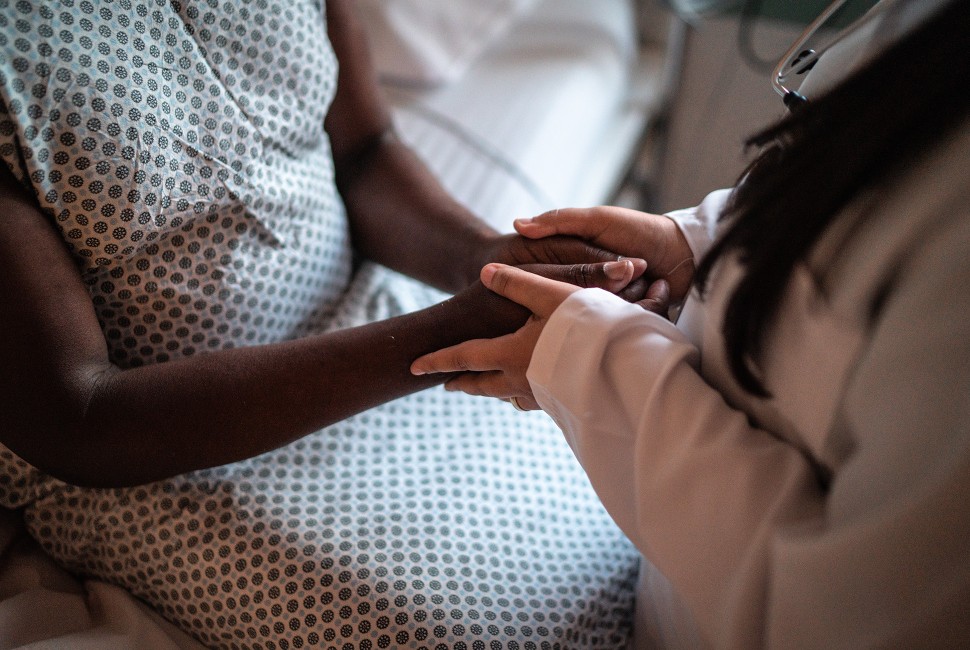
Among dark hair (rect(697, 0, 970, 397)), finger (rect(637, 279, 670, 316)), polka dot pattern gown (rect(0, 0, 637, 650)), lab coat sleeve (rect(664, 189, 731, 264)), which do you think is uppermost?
dark hair (rect(697, 0, 970, 397))

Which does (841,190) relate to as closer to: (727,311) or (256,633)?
(727,311)

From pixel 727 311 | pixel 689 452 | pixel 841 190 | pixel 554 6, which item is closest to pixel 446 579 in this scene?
pixel 689 452

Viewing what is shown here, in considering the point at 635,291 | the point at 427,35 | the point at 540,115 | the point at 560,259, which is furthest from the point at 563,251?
the point at 427,35

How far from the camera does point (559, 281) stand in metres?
0.76

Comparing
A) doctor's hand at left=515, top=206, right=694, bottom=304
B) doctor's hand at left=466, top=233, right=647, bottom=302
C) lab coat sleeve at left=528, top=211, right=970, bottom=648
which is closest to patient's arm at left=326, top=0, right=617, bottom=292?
doctor's hand at left=466, top=233, right=647, bottom=302

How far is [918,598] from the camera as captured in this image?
1.50 feet

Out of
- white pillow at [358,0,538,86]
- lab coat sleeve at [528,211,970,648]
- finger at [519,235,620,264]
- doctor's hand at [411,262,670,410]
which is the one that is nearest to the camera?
lab coat sleeve at [528,211,970,648]

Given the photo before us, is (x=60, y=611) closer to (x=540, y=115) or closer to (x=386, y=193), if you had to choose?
(x=386, y=193)

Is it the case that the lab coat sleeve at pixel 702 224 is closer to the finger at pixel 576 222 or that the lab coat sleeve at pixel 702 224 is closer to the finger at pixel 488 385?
the finger at pixel 576 222

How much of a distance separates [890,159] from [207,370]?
67cm

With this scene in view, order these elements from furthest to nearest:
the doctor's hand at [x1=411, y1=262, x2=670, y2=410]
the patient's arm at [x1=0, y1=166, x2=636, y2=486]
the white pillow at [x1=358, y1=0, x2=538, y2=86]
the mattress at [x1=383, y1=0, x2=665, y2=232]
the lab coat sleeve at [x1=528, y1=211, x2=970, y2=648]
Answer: the white pillow at [x1=358, y1=0, x2=538, y2=86] → the mattress at [x1=383, y1=0, x2=665, y2=232] → the doctor's hand at [x1=411, y1=262, x2=670, y2=410] → the patient's arm at [x1=0, y1=166, x2=636, y2=486] → the lab coat sleeve at [x1=528, y1=211, x2=970, y2=648]

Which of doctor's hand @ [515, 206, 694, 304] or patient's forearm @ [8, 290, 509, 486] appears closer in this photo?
patient's forearm @ [8, 290, 509, 486]

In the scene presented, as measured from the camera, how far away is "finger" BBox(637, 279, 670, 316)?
752mm

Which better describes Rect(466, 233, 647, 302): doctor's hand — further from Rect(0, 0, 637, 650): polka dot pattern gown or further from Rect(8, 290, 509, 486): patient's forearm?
Rect(0, 0, 637, 650): polka dot pattern gown
